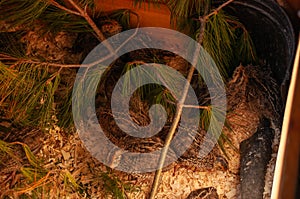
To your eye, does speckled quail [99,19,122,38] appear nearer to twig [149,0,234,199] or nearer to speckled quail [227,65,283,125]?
twig [149,0,234,199]

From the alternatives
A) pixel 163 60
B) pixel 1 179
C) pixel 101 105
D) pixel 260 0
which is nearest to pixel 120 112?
pixel 101 105

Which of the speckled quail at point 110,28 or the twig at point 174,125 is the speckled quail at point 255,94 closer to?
the twig at point 174,125

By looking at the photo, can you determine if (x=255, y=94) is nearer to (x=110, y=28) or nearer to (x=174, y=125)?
(x=174, y=125)

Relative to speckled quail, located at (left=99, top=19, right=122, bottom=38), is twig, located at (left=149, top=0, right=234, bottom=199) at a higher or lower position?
lower

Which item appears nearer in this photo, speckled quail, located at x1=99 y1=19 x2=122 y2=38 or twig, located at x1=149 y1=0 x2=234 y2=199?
twig, located at x1=149 y1=0 x2=234 y2=199

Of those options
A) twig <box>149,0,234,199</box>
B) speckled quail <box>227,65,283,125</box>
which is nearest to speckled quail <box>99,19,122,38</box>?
twig <box>149,0,234,199</box>

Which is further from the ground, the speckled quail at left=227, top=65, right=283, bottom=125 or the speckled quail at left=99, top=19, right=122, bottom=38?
the speckled quail at left=99, top=19, right=122, bottom=38

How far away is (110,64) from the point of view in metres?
1.27

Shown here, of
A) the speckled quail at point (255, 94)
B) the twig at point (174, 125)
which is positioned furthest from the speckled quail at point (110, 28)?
the speckled quail at point (255, 94)

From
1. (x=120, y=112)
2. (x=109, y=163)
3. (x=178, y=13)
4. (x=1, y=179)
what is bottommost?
(x=1, y=179)

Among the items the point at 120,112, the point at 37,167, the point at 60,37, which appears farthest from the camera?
the point at 60,37

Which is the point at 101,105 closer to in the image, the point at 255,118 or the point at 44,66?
the point at 44,66

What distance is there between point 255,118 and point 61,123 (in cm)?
52

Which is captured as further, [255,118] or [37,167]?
[255,118]
